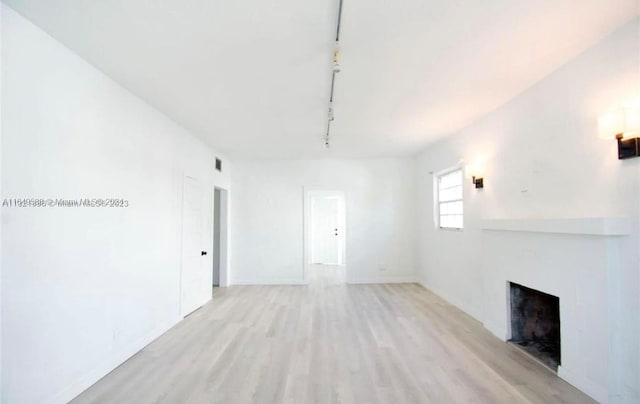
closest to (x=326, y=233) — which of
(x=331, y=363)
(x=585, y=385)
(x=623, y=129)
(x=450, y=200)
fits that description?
(x=450, y=200)

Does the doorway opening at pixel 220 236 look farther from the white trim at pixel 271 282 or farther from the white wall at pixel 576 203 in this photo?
the white wall at pixel 576 203

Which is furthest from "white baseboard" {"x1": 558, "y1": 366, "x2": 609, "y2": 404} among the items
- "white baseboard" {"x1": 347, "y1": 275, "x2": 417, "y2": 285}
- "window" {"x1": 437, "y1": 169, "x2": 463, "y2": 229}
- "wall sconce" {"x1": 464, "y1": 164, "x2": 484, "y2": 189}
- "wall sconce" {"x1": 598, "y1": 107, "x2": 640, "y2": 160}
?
"white baseboard" {"x1": 347, "y1": 275, "x2": 417, "y2": 285}

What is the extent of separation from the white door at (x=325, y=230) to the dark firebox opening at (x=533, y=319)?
632 cm

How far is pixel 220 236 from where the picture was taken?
6.30m

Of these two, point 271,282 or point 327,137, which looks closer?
point 327,137

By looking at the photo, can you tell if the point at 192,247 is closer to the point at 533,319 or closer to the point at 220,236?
the point at 220,236

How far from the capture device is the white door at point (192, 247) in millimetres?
4285

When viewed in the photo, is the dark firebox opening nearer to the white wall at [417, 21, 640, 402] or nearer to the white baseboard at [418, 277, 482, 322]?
the white wall at [417, 21, 640, 402]

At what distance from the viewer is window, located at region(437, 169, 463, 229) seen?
4.83 m

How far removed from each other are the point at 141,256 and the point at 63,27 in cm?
216

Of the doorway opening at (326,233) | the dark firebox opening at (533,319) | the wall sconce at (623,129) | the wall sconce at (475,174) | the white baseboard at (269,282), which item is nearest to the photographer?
the wall sconce at (623,129)

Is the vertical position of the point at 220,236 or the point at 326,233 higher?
the point at 220,236

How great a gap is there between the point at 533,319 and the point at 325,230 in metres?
6.67

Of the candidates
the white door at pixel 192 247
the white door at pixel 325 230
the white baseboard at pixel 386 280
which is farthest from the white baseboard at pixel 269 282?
the white door at pixel 325 230
